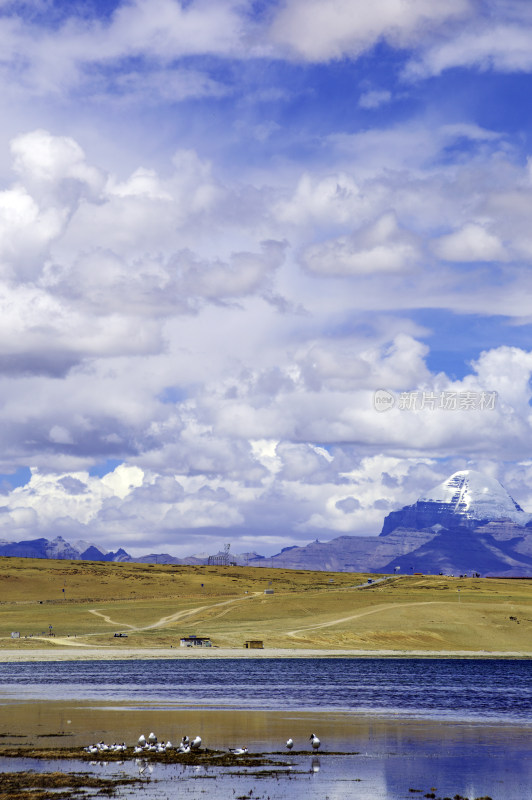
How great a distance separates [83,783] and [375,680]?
68.0 meters

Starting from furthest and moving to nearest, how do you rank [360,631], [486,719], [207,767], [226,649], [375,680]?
[360,631] → [226,649] → [375,680] → [486,719] → [207,767]

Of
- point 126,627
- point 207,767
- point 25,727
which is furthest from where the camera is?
point 126,627

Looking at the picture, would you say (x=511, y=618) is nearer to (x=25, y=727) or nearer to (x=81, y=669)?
(x=81, y=669)

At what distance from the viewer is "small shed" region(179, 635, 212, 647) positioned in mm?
147625

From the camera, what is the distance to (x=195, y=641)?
14838 cm

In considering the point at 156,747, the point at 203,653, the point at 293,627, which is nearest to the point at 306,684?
the point at 203,653

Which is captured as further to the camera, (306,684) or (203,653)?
(203,653)

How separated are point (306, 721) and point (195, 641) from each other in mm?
84042

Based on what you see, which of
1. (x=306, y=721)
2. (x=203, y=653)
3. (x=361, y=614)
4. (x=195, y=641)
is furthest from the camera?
(x=361, y=614)

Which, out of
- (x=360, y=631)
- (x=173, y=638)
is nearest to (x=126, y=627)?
(x=173, y=638)

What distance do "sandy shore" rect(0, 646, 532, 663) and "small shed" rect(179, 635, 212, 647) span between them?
141 centimetres

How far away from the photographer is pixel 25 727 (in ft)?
203

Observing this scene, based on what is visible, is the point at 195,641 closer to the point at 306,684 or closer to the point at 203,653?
the point at 203,653

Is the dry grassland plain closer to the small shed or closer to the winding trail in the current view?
the winding trail
